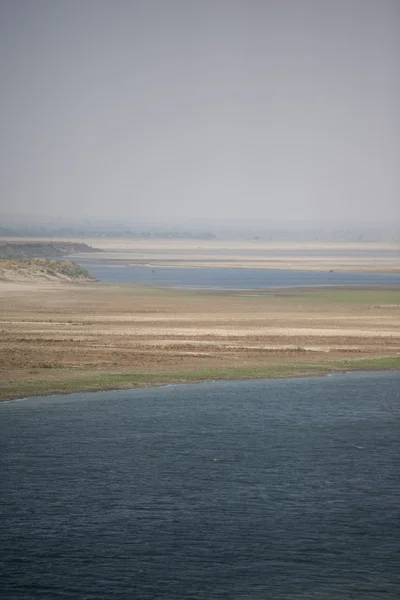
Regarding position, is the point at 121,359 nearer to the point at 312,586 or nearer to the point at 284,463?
the point at 284,463

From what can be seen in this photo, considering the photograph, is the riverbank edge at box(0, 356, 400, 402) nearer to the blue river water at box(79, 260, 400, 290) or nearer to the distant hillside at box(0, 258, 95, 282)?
the blue river water at box(79, 260, 400, 290)

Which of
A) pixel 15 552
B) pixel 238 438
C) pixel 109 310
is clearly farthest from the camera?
pixel 109 310

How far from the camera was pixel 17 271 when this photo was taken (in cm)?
9519

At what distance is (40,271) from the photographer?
97250 millimetres

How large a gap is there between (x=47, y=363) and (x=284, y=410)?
11.5m

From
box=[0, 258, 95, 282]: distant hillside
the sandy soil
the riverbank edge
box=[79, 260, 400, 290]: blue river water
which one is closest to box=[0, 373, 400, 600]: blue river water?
the riverbank edge

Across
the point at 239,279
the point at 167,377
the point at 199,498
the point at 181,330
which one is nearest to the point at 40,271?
the point at 239,279

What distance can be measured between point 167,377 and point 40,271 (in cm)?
6005

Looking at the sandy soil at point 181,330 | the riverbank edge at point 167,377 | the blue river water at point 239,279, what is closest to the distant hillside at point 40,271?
the blue river water at point 239,279

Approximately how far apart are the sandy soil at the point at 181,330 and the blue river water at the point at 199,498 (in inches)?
291

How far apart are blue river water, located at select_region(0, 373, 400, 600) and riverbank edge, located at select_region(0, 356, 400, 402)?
1237 millimetres

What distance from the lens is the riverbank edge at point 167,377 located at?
117 ft

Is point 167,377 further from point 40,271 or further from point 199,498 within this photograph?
point 40,271

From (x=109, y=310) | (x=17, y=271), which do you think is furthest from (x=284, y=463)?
(x=17, y=271)
